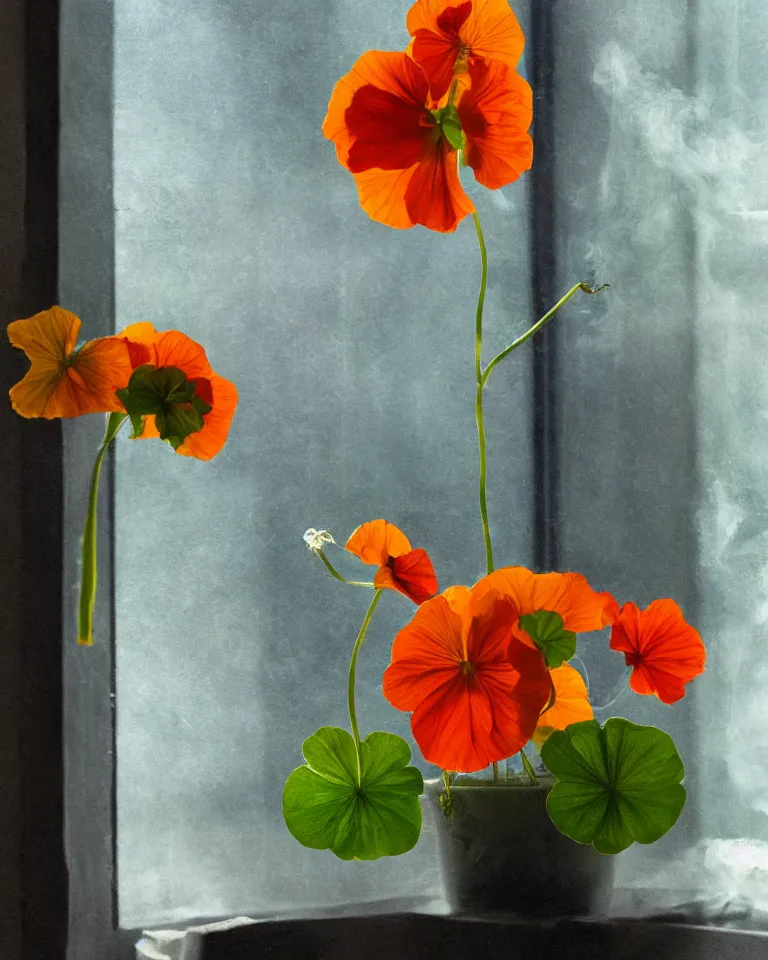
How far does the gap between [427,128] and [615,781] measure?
0.47 metres

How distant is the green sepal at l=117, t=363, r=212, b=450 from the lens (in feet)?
2.42

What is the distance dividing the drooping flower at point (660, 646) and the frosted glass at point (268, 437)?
0.21m

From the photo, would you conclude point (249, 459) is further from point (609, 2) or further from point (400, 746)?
point (609, 2)

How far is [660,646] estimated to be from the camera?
2.49 ft

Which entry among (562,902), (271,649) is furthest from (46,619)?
(562,902)

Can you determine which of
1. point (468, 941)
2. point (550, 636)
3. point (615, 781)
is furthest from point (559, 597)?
point (468, 941)

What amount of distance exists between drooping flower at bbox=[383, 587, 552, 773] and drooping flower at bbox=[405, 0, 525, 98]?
14.5 inches

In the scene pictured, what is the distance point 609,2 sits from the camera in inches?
37.9

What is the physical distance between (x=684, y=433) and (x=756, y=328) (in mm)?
104

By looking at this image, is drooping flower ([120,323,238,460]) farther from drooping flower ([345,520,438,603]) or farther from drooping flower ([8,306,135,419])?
drooping flower ([345,520,438,603])

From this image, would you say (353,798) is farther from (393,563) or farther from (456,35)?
(456,35)

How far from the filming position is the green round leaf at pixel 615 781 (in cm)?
71

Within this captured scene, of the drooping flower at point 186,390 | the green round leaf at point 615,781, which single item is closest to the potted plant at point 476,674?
the green round leaf at point 615,781

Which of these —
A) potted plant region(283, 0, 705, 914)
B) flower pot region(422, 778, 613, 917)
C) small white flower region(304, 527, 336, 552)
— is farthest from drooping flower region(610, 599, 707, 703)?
small white flower region(304, 527, 336, 552)
